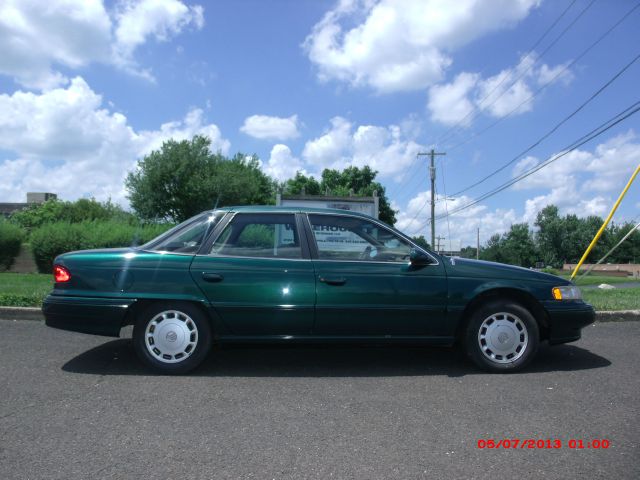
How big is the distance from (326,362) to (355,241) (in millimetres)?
1319

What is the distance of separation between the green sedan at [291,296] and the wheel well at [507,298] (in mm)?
11

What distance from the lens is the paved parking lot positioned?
9.78ft

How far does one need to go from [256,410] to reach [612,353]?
4144 mm

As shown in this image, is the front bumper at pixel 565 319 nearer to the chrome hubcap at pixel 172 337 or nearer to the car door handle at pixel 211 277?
the car door handle at pixel 211 277

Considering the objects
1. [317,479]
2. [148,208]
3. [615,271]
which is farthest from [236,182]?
[615,271]

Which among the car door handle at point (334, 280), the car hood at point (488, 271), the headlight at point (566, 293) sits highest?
the car hood at point (488, 271)

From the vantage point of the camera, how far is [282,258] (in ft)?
16.1

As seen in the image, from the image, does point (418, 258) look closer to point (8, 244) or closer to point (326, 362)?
point (326, 362)

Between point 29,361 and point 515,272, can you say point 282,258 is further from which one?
point 29,361

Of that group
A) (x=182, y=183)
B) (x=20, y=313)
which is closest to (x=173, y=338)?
(x=20, y=313)

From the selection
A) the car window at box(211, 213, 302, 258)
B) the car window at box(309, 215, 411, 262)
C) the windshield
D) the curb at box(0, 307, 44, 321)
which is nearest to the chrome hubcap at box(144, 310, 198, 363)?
the windshield

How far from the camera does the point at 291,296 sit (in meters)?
4.80

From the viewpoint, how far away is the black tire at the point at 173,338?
4.79 m

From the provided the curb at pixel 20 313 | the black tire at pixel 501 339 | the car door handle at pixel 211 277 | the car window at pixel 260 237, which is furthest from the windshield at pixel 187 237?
the curb at pixel 20 313
